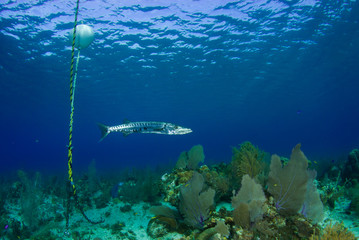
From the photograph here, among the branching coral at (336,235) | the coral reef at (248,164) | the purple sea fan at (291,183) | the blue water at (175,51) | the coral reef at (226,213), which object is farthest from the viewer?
the blue water at (175,51)

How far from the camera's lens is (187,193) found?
14.0ft

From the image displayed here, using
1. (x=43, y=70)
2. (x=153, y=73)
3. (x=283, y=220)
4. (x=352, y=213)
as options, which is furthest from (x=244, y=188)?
(x=43, y=70)

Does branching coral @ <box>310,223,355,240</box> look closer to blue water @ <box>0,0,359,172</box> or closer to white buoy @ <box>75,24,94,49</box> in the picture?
white buoy @ <box>75,24,94,49</box>

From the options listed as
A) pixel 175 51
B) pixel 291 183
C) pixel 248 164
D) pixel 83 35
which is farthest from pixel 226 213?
pixel 175 51

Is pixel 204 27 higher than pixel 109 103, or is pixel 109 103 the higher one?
pixel 204 27

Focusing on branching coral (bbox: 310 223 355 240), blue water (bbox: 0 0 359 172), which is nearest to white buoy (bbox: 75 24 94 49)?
branching coral (bbox: 310 223 355 240)

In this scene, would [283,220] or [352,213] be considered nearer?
[283,220]

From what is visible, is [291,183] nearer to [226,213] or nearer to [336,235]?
[336,235]

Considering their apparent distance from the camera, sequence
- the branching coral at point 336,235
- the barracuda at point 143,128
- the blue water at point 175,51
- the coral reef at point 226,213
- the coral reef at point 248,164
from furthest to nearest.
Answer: the blue water at point 175,51
the barracuda at point 143,128
the coral reef at point 248,164
the coral reef at point 226,213
the branching coral at point 336,235

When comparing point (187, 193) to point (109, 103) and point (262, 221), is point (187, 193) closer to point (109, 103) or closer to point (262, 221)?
point (262, 221)

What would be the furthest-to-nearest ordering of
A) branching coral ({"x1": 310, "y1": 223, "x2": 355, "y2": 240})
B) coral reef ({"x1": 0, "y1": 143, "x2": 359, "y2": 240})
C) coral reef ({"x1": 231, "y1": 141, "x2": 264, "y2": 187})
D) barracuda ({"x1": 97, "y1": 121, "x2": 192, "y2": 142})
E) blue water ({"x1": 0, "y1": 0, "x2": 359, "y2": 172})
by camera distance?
blue water ({"x1": 0, "y1": 0, "x2": 359, "y2": 172}), barracuda ({"x1": 97, "y1": 121, "x2": 192, "y2": 142}), coral reef ({"x1": 231, "y1": 141, "x2": 264, "y2": 187}), coral reef ({"x1": 0, "y1": 143, "x2": 359, "y2": 240}), branching coral ({"x1": 310, "y1": 223, "x2": 355, "y2": 240})

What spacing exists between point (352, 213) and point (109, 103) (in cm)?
4014

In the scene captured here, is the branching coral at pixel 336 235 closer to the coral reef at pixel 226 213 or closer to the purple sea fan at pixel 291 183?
the coral reef at pixel 226 213

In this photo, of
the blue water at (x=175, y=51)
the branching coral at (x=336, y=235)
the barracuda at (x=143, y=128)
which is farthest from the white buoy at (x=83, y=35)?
the blue water at (x=175, y=51)
